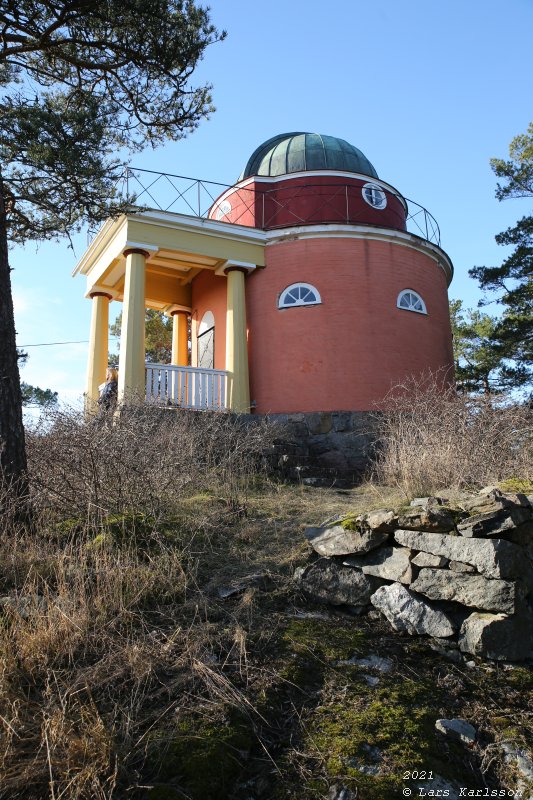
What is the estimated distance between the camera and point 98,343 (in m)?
14.4

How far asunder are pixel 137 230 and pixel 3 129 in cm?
450

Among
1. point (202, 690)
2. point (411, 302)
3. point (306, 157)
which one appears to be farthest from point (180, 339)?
point (202, 690)

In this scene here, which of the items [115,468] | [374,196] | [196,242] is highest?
[374,196]

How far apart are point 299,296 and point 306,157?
4683 millimetres

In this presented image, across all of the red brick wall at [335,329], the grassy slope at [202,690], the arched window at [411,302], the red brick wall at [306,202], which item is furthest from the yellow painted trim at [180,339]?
the grassy slope at [202,690]

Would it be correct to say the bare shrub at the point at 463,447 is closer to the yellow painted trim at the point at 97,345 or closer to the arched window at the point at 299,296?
the arched window at the point at 299,296

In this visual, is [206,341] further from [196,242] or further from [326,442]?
[326,442]

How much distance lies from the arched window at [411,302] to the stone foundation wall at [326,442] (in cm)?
287

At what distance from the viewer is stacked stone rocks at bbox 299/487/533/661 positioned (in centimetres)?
410

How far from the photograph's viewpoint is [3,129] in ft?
25.1

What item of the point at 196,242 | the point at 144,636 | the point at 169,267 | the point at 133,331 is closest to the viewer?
the point at 144,636

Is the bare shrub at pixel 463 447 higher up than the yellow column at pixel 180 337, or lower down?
lower down

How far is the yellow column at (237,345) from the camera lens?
12.4m

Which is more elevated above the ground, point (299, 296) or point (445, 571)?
point (299, 296)
